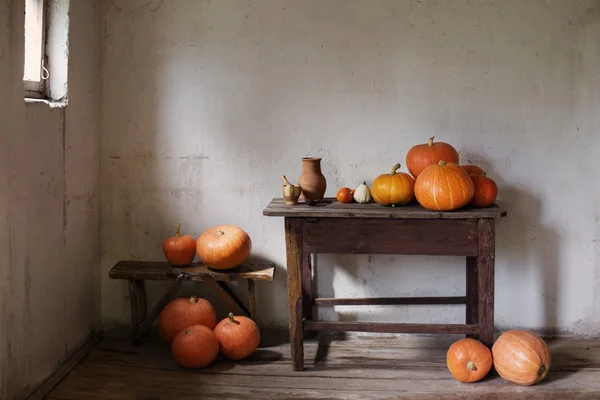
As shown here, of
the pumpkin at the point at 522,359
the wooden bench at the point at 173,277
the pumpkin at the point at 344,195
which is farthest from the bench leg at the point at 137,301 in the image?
the pumpkin at the point at 522,359

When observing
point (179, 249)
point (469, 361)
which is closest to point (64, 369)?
point (179, 249)

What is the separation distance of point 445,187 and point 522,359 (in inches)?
42.0

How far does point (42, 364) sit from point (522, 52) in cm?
360

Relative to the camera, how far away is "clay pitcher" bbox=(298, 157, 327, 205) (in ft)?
13.2

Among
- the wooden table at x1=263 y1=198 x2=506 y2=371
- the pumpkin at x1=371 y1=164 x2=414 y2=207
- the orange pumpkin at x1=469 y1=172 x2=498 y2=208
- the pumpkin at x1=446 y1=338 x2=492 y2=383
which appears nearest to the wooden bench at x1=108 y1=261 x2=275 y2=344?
the wooden table at x1=263 y1=198 x2=506 y2=371

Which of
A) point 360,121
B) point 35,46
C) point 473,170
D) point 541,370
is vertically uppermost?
point 35,46

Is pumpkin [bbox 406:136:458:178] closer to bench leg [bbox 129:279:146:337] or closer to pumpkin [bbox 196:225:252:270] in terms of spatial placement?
pumpkin [bbox 196:225:252:270]

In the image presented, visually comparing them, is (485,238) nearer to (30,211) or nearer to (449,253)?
(449,253)

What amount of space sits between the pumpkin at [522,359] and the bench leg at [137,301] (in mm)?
2333

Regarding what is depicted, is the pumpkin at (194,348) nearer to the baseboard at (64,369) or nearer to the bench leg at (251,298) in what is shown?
the bench leg at (251,298)

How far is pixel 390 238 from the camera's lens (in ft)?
12.6

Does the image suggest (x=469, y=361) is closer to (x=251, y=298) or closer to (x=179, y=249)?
(x=251, y=298)

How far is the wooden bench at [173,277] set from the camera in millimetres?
4266

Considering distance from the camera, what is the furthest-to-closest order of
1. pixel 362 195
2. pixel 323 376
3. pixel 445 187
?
pixel 362 195
pixel 323 376
pixel 445 187
